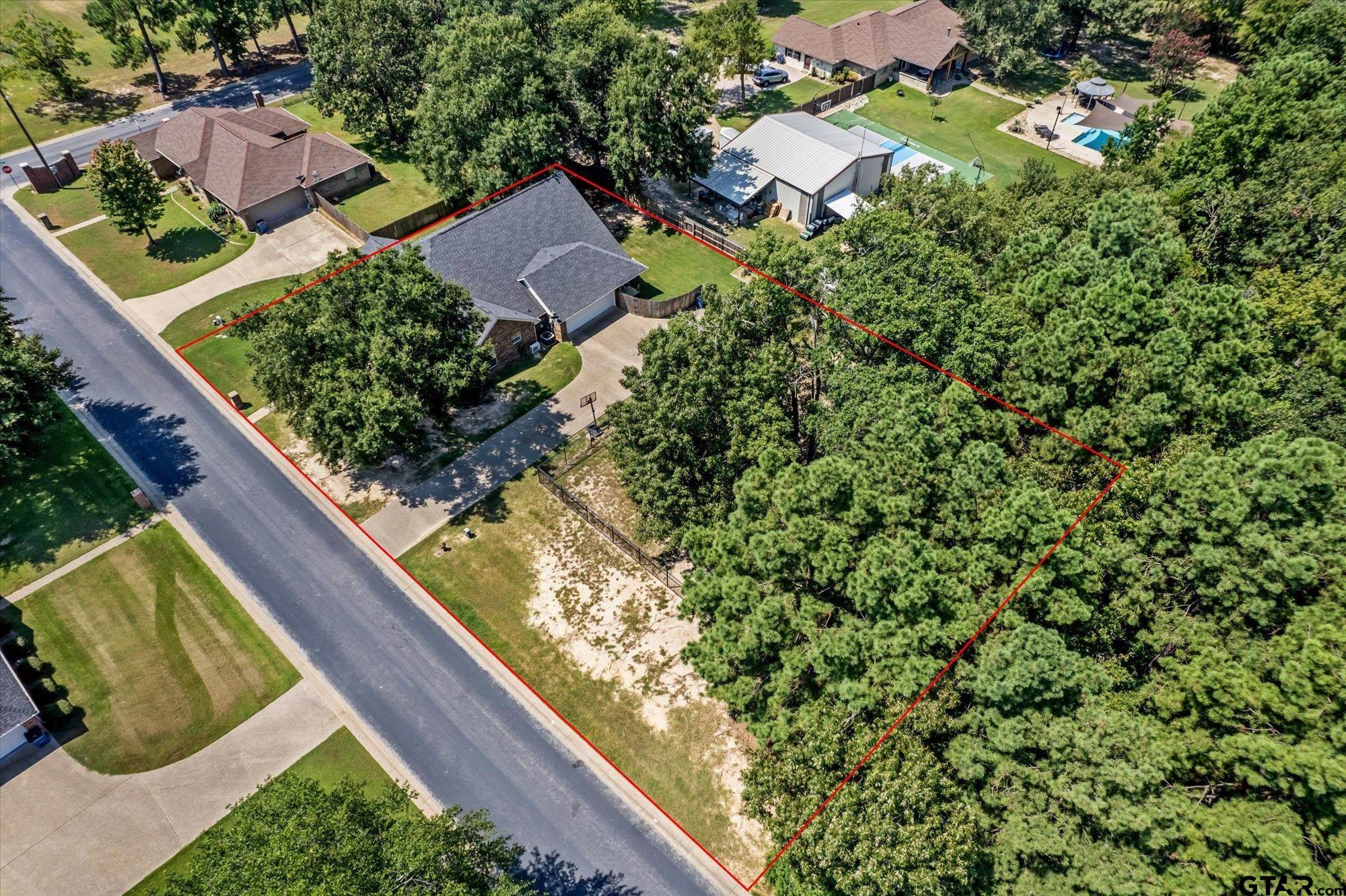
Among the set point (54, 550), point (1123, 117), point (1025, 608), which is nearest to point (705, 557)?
point (1025, 608)

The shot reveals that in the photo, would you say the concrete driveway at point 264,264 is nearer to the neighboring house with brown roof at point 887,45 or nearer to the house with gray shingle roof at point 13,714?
the house with gray shingle roof at point 13,714

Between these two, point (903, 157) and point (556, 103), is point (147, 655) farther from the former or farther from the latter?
point (903, 157)

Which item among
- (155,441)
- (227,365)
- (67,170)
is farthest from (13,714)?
(67,170)

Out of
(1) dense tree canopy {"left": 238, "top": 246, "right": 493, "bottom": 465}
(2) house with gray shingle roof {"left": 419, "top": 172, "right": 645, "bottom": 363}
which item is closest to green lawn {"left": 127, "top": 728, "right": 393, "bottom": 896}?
(1) dense tree canopy {"left": 238, "top": 246, "right": 493, "bottom": 465}

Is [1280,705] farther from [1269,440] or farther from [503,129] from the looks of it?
[503,129]

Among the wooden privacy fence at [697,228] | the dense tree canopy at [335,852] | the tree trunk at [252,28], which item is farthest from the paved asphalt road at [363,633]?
the tree trunk at [252,28]

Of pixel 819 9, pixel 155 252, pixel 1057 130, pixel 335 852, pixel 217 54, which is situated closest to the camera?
pixel 335 852
